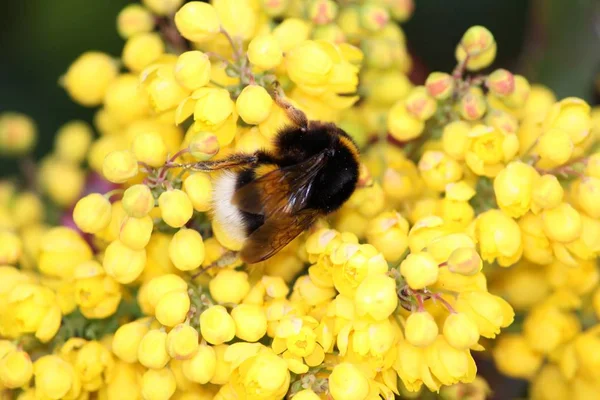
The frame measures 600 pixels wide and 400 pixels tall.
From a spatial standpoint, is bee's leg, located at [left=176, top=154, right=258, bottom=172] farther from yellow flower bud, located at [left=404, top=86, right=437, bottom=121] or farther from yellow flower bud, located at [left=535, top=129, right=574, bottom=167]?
yellow flower bud, located at [left=535, top=129, right=574, bottom=167]

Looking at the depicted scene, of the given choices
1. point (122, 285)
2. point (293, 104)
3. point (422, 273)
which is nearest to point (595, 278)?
point (422, 273)

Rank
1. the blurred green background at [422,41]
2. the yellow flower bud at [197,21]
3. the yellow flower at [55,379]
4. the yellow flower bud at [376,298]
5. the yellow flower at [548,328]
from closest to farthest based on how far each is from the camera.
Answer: the yellow flower bud at [376,298] → the yellow flower at [55,379] → the yellow flower bud at [197,21] → the yellow flower at [548,328] → the blurred green background at [422,41]

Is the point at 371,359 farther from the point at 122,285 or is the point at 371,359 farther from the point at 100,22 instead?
the point at 100,22

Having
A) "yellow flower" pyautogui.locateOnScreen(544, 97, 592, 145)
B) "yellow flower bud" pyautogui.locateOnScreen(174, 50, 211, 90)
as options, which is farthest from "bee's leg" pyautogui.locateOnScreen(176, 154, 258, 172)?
"yellow flower" pyautogui.locateOnScreen(544, 97, 592, 145)

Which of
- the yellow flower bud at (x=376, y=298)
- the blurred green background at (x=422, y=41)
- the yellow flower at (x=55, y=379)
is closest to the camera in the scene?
the yellow flower bud at (x=376, y=298)

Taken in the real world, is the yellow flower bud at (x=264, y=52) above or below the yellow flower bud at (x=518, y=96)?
above

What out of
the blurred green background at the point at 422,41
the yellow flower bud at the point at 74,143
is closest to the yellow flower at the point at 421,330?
the blurred green background at the point at 422,41

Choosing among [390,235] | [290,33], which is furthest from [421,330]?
[290,33]

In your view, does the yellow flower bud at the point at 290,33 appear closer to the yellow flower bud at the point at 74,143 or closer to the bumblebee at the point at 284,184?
the bumblebee at the point at 284,184

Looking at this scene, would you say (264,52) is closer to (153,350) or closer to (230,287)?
(230,287)
